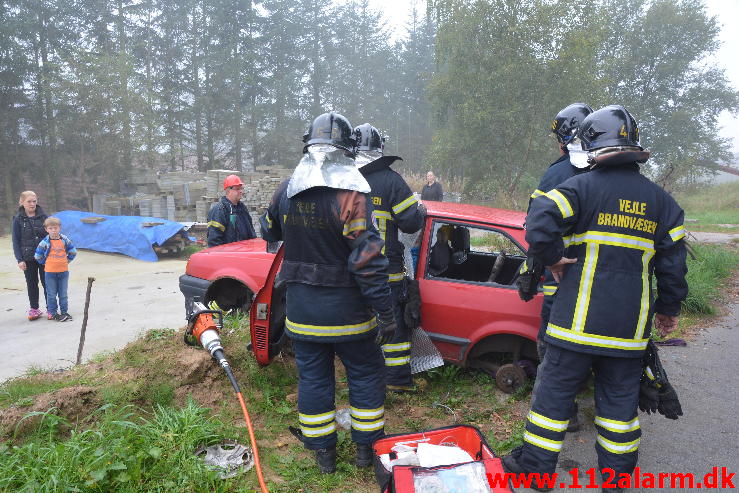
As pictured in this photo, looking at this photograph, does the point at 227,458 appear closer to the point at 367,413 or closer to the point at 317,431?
the point at 317,431

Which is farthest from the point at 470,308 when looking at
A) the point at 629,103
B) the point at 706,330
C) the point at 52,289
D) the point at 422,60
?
the point at 422,60

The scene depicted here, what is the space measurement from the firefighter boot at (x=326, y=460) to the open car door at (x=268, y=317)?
86 centimetres

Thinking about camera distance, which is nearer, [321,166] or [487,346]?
[321,166]

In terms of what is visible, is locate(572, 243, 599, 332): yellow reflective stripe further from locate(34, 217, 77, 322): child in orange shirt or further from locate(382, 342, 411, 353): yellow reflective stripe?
locate(34, 217, 77, 322): child in orange shirt

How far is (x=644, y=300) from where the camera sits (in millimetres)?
2461

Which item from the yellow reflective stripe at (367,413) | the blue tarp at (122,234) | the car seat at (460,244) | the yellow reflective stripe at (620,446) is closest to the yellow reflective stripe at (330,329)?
the yellow reflective stripe at (367,413)

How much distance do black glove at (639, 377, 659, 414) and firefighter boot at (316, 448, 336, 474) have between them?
1790 mm

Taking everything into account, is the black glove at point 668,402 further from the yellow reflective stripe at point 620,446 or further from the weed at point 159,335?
the weed at point 159,335

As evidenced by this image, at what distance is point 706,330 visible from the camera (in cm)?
546

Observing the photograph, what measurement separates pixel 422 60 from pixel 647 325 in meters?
37.3

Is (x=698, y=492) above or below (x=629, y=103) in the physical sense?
below

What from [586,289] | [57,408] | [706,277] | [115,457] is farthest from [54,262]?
[706,277]

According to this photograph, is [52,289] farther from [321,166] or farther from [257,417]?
[321,166]

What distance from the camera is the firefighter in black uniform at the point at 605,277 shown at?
7.92ft
